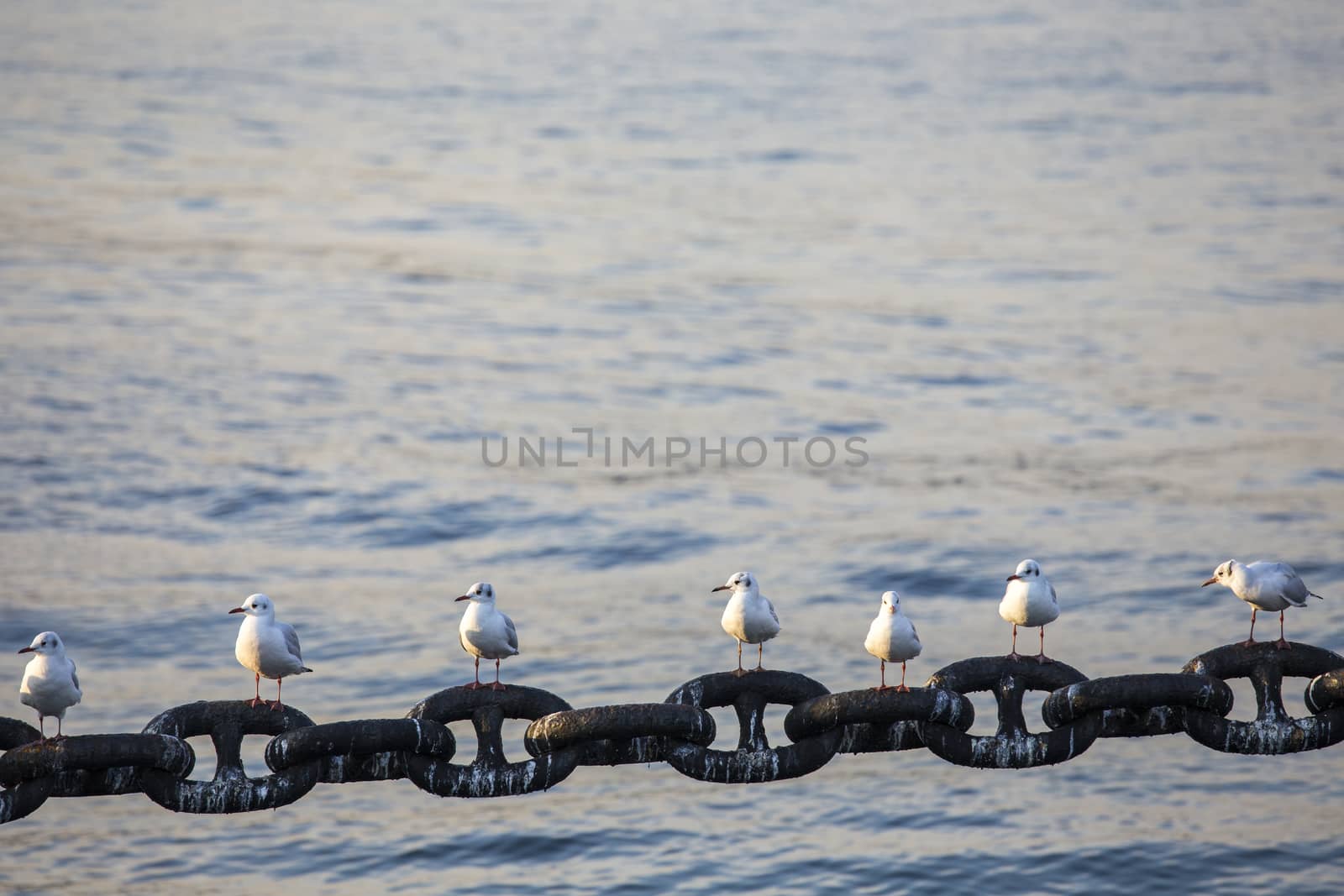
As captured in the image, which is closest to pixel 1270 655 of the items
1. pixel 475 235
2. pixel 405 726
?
pixel 405 726

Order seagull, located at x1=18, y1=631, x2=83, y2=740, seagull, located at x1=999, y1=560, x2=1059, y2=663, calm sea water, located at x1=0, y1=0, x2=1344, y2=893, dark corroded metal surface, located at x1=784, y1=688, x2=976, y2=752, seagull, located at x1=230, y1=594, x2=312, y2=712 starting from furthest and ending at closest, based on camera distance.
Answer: calm sea water, located at x1=0, y1=0, x2=1344, y2=893, seagull, located at x1=230, y1=594, x2=312, y2=712, seagull, located at x1=999, y1=560, x2=1059, y2=663, seagull, located at x1=18, y1=631, x2=83, y2=740, dark corroded metal surface, located at x1=784, y1=688, x2=976, y2=752

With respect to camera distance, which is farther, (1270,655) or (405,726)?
(1270,655)

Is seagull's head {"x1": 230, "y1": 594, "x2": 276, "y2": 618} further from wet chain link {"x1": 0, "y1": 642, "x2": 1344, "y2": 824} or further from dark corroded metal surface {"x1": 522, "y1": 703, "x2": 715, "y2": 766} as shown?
dark corroded metal surface {"x1": 522, "y1": 703, "x2": 715, "y2": 766}

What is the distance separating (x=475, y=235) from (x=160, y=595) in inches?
796

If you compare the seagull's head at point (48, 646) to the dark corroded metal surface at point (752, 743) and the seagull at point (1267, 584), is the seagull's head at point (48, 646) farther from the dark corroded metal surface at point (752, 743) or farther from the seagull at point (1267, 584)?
the seagull at point (1267, 584)

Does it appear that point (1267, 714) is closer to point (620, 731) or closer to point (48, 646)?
point (620, 731)

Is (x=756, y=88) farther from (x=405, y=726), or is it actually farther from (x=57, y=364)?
(x=405, y=726)

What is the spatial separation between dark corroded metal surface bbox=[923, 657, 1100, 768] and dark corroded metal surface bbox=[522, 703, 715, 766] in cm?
93

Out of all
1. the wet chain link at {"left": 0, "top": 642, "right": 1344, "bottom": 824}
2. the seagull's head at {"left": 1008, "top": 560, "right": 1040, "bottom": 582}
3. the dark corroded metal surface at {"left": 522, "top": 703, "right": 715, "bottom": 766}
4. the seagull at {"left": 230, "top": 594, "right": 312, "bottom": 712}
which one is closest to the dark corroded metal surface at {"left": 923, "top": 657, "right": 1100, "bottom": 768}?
the wet chain link at {"left": 0, "top": 642, "right": 1344, "bottom": 824}

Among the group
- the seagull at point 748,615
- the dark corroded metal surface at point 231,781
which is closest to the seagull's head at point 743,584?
the seagull at point 748,615

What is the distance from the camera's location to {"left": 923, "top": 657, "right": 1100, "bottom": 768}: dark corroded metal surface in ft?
22.0

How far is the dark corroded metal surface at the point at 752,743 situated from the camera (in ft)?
21.7

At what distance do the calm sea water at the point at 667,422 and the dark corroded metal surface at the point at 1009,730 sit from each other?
8.16 metres

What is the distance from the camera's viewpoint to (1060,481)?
24.2 metres
